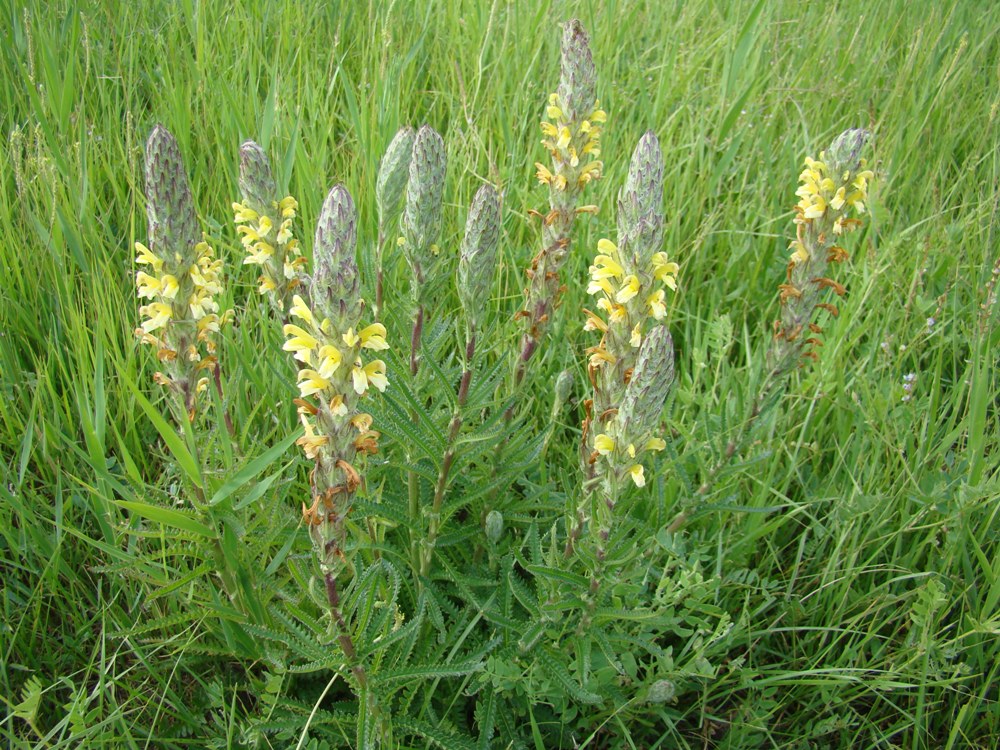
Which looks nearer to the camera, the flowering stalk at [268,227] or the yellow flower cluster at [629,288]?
the yellow flower cluster at [629,288]

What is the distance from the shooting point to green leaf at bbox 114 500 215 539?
5.76ft

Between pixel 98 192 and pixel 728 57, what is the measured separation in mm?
3315

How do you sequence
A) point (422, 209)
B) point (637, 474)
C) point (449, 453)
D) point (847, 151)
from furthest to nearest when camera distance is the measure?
point (847, 151) < point (449, 453) < point (422, 209) < point (637, 474)

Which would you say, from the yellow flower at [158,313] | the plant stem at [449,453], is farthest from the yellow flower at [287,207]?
the plant stem at [449,453]

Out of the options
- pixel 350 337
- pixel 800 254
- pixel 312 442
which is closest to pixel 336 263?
pixel 350 337

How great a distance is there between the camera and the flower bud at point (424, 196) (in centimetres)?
197

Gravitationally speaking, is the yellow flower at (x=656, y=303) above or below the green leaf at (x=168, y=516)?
above

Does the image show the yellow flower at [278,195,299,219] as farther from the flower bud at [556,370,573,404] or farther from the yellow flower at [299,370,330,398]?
the flower bud at [556,370,573,404]

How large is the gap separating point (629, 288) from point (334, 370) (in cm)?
77

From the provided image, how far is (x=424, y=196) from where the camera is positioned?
1989 millimetres

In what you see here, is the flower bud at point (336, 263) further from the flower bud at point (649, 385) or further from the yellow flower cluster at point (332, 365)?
the flower bud at point (649, 385)

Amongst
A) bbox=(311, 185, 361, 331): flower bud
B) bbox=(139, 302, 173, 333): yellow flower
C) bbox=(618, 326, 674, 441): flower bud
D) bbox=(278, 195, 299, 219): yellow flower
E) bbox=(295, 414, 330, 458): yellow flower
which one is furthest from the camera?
bbox=(278, 195, 299, 219): yellow flower

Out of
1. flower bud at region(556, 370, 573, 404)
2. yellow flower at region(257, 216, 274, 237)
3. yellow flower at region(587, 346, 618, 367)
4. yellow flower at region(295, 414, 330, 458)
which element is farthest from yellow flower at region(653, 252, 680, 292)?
yellow flower at region(257, 216, 274, 237)

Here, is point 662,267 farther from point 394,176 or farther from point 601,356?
point 394,176
